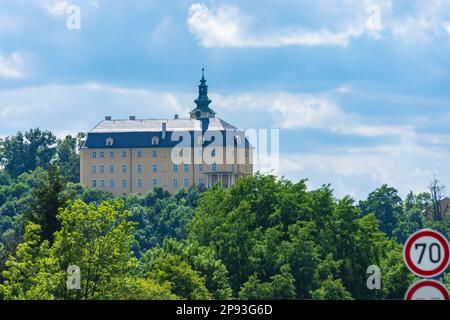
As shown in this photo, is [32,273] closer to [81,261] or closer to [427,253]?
[81,261]

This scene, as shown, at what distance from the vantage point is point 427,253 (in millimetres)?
12672

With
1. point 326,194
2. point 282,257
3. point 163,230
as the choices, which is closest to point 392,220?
point 163,230

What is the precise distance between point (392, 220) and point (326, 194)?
9751 cm

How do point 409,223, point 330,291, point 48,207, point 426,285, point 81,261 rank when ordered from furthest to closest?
point 409,223, point 330,291, point 48,207, point 81,261, point 426,285

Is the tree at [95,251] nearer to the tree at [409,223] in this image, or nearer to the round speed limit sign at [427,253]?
the round speed limit sign at [427,253]

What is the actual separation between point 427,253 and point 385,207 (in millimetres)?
168786

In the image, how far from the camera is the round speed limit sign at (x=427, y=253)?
1247cm

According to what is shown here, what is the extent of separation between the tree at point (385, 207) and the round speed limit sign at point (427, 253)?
163m

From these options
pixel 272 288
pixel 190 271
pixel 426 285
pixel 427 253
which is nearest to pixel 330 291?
pixel 272 288

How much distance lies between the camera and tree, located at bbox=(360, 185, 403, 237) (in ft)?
581

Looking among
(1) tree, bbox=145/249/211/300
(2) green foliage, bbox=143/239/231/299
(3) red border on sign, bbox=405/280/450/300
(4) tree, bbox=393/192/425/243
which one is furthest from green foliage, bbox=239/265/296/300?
(4) tree, bbox=393/192/425/243

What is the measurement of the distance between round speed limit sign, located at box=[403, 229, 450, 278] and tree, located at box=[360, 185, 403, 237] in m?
163

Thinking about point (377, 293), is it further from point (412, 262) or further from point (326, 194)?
point (412, 262)
